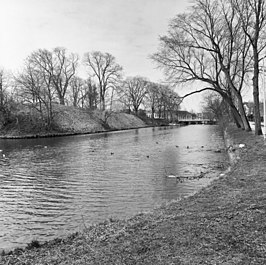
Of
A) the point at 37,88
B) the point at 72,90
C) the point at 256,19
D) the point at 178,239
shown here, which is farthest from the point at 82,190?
the point at 72,90

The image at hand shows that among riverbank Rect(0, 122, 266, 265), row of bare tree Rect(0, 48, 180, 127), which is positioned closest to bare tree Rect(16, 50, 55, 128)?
row of bare tree Rect(0, 48, 180, 127)

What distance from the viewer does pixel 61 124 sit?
50750 millimetres

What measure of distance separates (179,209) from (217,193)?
1646 mm

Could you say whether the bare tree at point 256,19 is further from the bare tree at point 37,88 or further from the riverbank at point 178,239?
the bare tree at point 37,88

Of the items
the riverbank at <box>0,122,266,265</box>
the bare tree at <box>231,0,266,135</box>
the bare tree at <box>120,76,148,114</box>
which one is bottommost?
the riverbank at <box>0,122,266,265</box>

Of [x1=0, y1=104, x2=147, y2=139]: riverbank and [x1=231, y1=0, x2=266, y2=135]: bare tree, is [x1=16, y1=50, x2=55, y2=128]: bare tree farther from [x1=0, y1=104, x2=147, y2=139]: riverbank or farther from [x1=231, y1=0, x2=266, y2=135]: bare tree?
[x1=231, y1=0, x2=266, y2=135]: bare tree

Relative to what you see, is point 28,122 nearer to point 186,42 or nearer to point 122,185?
point 186,42

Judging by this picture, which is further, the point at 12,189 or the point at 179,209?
the point at 12,189

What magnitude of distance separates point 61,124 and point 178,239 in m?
48.6

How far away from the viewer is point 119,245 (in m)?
4.46

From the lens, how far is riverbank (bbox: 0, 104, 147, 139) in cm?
4475

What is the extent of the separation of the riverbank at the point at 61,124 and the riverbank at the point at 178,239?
131ft

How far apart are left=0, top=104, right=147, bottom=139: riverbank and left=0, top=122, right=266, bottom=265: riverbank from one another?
40.0m

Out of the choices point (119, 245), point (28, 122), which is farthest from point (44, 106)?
point (119, 245)
